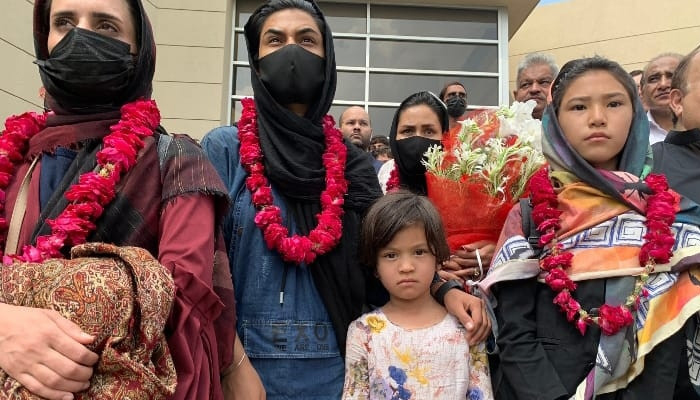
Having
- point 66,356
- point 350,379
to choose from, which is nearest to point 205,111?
point 350,379

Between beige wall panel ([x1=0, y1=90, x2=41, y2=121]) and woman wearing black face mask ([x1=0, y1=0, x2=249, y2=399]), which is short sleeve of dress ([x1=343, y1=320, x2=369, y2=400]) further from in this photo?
beige wall panel ([x1=0, y1=90, x2=41, y2=121])

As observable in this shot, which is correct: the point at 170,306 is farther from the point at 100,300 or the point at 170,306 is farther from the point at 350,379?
the point at 350,379

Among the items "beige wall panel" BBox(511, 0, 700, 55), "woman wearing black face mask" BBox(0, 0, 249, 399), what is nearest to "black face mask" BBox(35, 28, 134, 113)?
"woman wearing black face mask" BBox(0, 0, 249, 399)

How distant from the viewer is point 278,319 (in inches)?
74.0

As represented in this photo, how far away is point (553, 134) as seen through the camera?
7.06ft

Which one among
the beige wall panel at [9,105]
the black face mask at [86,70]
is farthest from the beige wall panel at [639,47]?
the black face mask at [86,70]

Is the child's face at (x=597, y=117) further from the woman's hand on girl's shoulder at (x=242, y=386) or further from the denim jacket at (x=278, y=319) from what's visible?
the woman's hand on girl's shoulder at (x=242, y=386)

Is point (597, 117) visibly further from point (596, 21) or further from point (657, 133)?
point (596, 21)

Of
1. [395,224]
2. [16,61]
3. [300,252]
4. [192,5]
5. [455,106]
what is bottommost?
[300,252]

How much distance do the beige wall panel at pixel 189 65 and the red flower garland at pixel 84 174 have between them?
19.4 ft

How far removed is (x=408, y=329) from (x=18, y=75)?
5.09 metres

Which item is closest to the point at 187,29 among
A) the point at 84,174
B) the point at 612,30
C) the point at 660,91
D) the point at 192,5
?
the point at 192,5

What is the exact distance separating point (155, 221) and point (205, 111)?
6152 mm

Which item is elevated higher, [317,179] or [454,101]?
[454,101]
